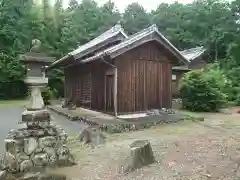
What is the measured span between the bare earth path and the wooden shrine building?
308cm

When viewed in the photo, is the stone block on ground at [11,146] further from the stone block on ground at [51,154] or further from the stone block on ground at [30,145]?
the stone block on ground at [51,154]

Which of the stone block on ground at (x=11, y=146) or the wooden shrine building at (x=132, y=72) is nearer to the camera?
the stone block on ground at (x=11, y=146)

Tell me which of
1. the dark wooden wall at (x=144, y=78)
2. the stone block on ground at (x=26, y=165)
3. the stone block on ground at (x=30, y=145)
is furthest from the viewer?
the dark wooden wall at (x=144, y=78)

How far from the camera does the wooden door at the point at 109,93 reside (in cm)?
1313

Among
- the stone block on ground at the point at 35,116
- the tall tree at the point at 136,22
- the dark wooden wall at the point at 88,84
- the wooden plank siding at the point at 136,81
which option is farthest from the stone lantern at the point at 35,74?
the tall tree at the point at 136,22

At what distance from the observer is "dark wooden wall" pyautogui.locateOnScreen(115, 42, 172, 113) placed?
12711mm

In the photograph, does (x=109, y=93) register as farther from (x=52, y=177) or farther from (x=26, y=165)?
(x=52, y=177)

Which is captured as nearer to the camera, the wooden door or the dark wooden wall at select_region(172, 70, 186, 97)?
the wooden door

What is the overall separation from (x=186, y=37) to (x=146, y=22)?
714cm

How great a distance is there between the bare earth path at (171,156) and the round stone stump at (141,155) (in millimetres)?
152

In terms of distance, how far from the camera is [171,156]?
6605 millimetres

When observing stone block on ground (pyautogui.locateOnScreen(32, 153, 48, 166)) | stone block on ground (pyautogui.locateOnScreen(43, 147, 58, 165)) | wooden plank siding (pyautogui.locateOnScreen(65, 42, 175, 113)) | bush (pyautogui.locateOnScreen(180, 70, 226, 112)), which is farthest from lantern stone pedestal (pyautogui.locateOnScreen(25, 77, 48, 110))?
bush (pyautogui.locateOnScreen(180, 70, 226, 112))

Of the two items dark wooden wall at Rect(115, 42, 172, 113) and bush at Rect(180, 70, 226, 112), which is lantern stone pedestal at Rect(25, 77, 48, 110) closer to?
dark wooden wall at Rect(115, 42, 172, 113)

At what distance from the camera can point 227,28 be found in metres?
24.9
